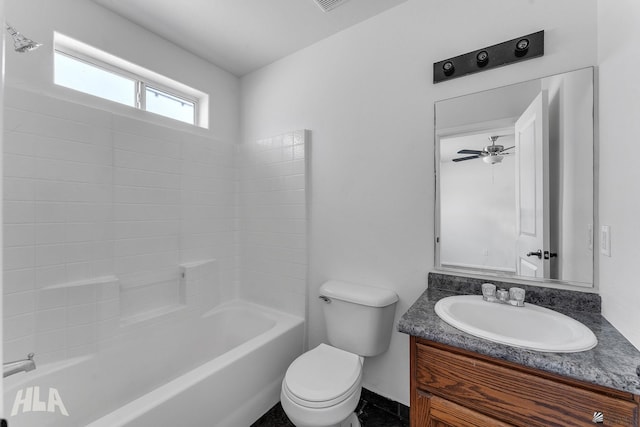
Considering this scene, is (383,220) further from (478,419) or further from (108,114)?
(108,114)

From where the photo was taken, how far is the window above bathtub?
5.84 ft

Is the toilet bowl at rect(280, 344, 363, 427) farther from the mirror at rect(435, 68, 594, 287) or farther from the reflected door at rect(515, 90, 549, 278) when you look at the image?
the reflected door at rect(515, 90, 549, 278)

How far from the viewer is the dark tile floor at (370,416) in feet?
5.77

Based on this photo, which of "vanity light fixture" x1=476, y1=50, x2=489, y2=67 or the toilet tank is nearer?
"vanity light fixture" x1=476, y1=50, x2=489, y2=67

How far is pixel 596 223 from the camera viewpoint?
127 centimetres

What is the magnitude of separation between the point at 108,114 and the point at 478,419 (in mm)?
2476

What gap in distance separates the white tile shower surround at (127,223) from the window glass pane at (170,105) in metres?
0.20

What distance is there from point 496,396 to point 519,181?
1.00 metres

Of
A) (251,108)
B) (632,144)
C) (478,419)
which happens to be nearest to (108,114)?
(251,108)

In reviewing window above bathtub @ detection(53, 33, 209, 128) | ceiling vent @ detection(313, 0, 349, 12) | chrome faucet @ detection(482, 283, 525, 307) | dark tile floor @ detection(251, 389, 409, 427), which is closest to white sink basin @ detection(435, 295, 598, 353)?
chrome faucet @ detection(482, 283, 525, 307)

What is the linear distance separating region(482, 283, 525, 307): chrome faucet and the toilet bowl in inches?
30.4

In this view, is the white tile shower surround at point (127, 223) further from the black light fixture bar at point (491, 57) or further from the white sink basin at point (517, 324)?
the white sink basin at point (517, 324)

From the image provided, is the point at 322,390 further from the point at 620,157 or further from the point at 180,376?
the point at 620,157

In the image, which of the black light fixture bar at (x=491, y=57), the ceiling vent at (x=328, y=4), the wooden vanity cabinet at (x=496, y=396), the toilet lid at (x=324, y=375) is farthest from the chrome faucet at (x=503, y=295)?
the ceiling vent at (x=328, y=4)
